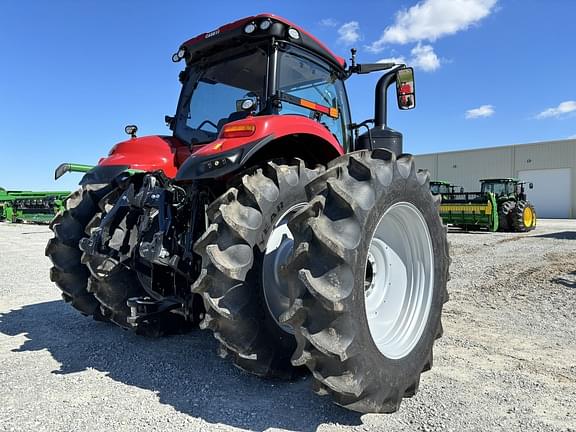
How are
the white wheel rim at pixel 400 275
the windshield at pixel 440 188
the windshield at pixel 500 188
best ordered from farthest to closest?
the windshield at pixel 440 188, the windshield at pixel 500 188, the white wheel rim at pixel 400 275

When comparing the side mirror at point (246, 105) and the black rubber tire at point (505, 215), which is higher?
the side mirror at point (246, 105)

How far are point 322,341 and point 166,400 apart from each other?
1.13 meters

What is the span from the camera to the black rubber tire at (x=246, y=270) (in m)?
2.27

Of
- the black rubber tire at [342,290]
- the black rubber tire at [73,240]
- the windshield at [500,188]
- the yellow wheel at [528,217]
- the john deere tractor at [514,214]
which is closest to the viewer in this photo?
the black rubber tire at [342,290]

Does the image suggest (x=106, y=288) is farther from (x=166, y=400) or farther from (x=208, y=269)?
(x=208, y=269)

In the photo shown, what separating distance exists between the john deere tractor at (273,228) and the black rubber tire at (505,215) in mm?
13771

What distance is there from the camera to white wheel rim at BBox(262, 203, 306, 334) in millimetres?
2568

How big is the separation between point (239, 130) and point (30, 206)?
2299 centimetres

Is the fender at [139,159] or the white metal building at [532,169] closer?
the fender at [139,159]

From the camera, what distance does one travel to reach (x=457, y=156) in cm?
3725

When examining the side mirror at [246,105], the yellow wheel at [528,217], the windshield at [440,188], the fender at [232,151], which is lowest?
the yellow wheel at [528,217]

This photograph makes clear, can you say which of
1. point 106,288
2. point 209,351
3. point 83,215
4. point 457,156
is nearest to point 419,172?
point 209,351

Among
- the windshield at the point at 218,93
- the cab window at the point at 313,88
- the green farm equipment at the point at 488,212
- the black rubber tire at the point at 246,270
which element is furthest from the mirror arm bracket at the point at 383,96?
the green farm equipment at the point at 488,212

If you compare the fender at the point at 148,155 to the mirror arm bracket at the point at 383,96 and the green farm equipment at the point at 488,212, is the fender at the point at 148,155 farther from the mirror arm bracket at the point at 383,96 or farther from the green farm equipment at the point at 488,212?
the green farm equipment at the point at 488,212
